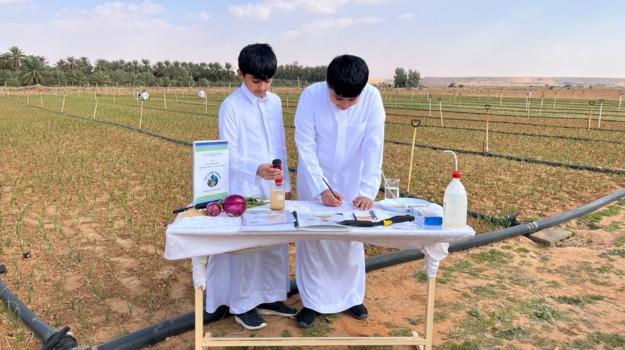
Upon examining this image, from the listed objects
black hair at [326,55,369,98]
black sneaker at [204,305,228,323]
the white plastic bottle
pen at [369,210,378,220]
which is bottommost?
black sneaker at [204,305,228,323]

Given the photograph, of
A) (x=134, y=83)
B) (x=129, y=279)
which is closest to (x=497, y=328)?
(x=129, y=279)

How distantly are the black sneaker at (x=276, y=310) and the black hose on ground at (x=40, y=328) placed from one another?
1073 mm

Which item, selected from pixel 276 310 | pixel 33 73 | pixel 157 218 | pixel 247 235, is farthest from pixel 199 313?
pixel 33 73

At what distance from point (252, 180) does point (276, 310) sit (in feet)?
2.87

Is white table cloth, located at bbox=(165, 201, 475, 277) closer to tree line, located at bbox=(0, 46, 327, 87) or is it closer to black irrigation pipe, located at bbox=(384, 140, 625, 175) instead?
black irrigation pipe, located at bbox=(384, 140, 625, 175)

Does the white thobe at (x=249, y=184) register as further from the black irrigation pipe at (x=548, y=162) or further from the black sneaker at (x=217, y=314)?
the black irrigation pipe at (x=548, y=162)

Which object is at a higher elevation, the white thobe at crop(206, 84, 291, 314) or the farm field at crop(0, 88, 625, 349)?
the white thobe at crop(206, 84, 291, 314)

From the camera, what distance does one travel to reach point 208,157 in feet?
7.70

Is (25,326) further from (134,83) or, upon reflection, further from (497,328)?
(134,83)

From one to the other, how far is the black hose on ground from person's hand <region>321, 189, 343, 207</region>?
61.3 inches

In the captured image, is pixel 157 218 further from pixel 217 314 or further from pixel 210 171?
pixel 210 171

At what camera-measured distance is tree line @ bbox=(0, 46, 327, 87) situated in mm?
58125

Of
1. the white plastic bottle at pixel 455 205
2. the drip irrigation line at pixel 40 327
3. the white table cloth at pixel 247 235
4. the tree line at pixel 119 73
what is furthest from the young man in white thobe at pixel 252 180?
the tree line at pixel 119 73

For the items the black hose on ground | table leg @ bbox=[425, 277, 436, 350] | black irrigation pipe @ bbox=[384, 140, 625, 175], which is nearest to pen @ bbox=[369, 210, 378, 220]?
table leg @ bbox=[425, 277, 436, 350]
